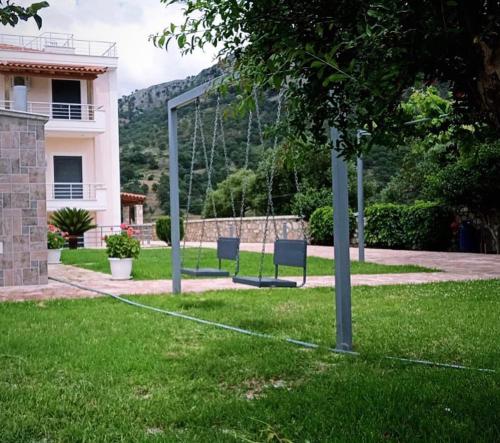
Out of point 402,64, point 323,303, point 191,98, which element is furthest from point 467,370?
point 191,98

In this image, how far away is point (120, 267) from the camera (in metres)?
11.0

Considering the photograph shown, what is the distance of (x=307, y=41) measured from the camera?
8.27 feet

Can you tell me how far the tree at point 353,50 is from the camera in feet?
7.26

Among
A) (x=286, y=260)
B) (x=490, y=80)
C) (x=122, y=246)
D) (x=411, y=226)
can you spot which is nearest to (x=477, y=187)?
(x=411, y=226)

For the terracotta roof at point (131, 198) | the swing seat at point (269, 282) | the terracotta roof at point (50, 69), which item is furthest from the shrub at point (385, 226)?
Result: the terracotta roof at point (131, 198)

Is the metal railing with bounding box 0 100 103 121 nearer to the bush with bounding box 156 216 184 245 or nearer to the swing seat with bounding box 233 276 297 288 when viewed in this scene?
the bush with bounding box 156 216 184 245

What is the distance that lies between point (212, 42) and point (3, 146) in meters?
7.77

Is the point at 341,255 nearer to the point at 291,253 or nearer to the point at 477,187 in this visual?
the point at 291,253

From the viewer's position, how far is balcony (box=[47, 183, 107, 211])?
24.4 meters

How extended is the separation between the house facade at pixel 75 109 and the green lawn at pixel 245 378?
19277 millimetres

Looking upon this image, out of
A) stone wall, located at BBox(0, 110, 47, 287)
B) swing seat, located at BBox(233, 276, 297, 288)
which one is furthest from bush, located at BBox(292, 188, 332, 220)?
swing seat, located at BBox(233, 276, 297, 288)

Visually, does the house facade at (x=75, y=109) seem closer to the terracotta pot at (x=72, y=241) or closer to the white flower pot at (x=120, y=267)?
the terracotta pot at (x=72, y=241)

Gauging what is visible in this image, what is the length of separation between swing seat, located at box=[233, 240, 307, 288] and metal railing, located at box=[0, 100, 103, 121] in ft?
66.3

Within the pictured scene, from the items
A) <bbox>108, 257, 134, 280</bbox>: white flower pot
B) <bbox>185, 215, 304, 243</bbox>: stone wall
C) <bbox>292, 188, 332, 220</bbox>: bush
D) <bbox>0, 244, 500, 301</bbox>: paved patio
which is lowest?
<bbox>0, 244, 500, 301</bbox>: paved patio
